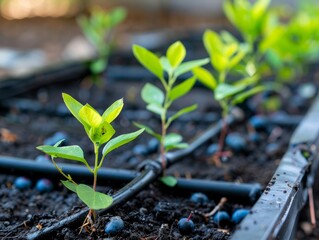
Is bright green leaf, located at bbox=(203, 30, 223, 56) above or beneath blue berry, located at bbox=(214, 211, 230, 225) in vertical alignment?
above

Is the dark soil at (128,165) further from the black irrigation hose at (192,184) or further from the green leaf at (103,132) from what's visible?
the green leaf at (103,132)

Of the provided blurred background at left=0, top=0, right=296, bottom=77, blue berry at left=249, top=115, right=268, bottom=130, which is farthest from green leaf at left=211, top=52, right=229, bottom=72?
blurred background at left=0, top=0, right=296, bottom=77

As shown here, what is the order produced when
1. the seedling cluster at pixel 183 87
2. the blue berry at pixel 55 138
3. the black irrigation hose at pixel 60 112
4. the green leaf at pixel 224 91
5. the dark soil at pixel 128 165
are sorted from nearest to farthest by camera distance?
the seedling cluster at pixel 183 87 → the dark soil at pixel 128 165 → the green leaf at pixel 224 91 → the blue berry at pixel 55 138 → the black irrigation hose at pixel 60 112

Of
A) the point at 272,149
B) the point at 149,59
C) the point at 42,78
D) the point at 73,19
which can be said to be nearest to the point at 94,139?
the point at 149,59

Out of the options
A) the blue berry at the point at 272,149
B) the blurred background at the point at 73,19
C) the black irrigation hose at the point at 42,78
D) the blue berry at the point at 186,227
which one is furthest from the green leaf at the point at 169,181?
the blurred background at the point at 73,19

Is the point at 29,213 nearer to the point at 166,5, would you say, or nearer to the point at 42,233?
the point at 42,233

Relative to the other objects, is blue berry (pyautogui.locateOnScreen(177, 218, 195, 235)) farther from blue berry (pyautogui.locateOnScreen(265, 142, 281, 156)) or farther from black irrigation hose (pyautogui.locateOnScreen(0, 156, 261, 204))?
blue berry (pyautogui.locateOnScreen(265, 142, 281, 156))
